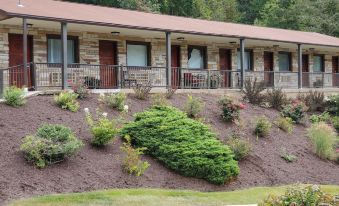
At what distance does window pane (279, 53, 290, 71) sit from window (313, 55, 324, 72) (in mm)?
2333

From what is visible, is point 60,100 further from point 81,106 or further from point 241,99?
point 241,99

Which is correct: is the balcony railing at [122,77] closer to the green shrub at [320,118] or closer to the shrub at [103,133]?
the green shrub at [320,118]

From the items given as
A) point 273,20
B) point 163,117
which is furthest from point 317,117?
point 273,20

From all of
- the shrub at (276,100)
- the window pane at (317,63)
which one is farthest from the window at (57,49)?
the window pane at (317,63)

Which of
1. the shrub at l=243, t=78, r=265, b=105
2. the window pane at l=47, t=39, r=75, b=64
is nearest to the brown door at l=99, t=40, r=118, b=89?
the window pane at l=47, t=39, r=75, b=64

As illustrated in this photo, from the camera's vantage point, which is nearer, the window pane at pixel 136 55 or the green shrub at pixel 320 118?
the green shrub at pixel 320 118

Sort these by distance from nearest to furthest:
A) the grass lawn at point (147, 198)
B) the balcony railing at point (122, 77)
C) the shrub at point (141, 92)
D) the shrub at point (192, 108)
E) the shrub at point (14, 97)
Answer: the grass lawn at point (147, 198)
the shrub at point (14, 97)
the shrub at point (192, 108)
the shrub at point (141, 92)
the balcony railing at point (122, 77)

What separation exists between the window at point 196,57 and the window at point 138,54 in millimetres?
Answer: 2474

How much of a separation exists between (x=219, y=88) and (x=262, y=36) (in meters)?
4.35

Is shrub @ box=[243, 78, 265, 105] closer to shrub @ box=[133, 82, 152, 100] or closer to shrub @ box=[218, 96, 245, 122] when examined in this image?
shrub @ box=[218, 96, 245, 122]

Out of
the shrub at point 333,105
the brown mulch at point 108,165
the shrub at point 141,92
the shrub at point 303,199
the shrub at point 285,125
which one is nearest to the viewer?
the shrub at point 303,199

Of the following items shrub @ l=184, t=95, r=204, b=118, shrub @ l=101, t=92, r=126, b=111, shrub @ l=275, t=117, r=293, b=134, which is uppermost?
shrub @ l=101, t=92, r=126, b=111

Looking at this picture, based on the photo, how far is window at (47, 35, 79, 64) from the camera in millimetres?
20703

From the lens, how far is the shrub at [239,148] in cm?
1458
